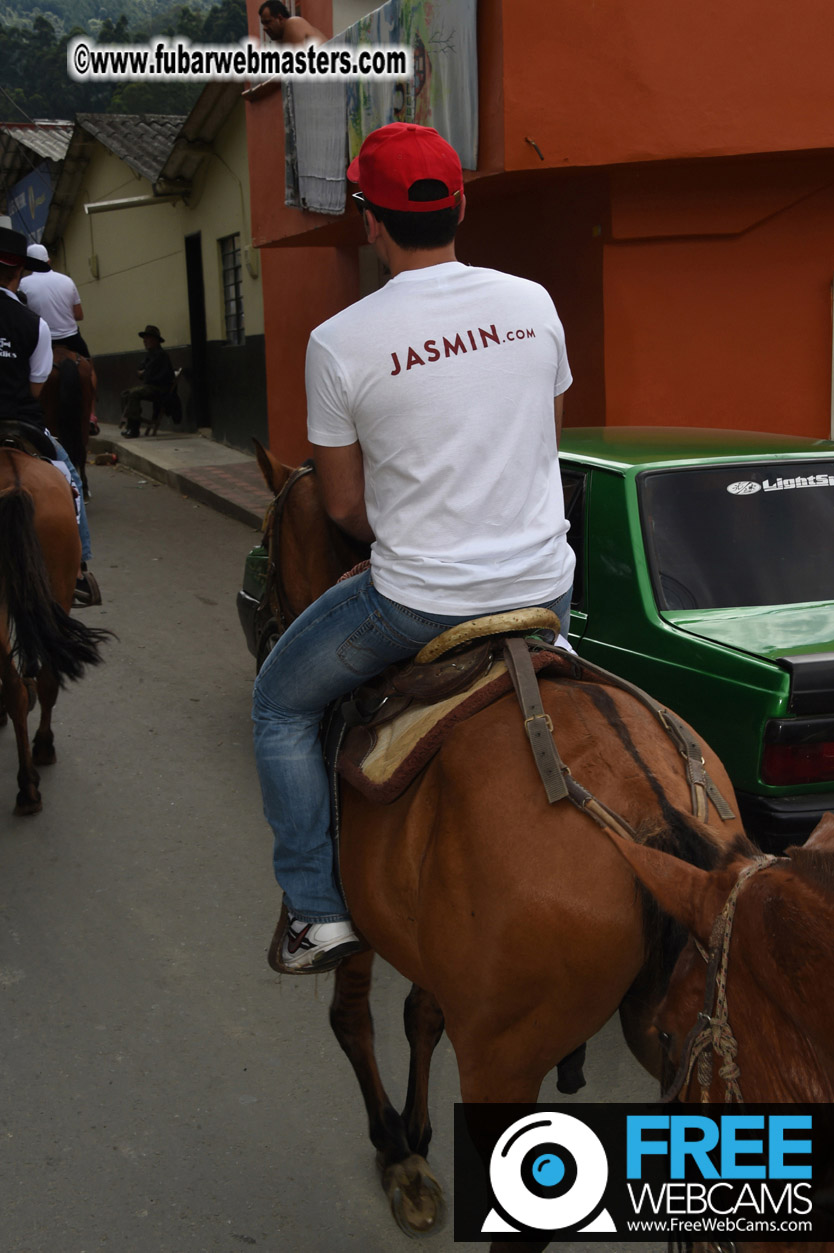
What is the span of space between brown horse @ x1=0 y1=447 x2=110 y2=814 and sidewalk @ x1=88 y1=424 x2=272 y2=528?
6.46 meters

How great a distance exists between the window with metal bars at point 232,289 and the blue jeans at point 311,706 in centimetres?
1555

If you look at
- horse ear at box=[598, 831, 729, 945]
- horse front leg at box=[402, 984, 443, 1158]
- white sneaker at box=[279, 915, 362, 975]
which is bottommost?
horse front leg at box=[402, 984, 443, 1158]

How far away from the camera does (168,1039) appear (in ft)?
12.4

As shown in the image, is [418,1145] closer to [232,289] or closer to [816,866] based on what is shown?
[816,866]

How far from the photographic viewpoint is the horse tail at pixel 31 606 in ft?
17.3

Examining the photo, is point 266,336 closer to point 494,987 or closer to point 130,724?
point 130,724

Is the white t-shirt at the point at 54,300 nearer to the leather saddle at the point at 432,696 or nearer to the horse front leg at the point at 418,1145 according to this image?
the horse front leg at the point at 418,1145

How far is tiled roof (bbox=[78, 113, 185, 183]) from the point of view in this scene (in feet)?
65.2

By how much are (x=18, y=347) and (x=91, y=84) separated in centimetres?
4990

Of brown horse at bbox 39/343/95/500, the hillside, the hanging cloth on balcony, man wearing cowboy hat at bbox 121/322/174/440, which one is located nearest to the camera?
the hanging cloth on balcony

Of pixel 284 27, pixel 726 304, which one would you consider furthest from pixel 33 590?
pixel 284 27

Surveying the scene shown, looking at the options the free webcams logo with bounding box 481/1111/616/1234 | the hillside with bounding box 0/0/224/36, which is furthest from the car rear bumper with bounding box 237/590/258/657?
the hillside with bounding box 0/0/224/36

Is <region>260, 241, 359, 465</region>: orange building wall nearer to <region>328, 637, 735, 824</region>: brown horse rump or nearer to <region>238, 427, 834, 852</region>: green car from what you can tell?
<region>238, 427, 834, 852</region>: green car

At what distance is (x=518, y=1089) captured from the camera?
2.17m
